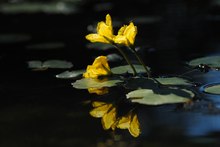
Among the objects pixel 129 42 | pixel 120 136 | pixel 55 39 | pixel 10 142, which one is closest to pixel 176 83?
pixel 129 42

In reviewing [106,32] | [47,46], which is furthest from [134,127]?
[47,46]

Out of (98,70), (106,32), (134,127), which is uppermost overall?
(106,32)

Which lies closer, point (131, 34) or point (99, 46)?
point (131, 34)

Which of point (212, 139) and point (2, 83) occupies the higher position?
point (2, 83)

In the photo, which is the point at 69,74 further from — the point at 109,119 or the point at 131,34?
the point at 109,119

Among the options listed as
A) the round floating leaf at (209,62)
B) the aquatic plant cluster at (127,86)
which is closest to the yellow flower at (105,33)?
the aquatic plant cluster at (127,86)

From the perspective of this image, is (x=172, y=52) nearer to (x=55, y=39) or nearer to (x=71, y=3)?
(x=55, y=39)
